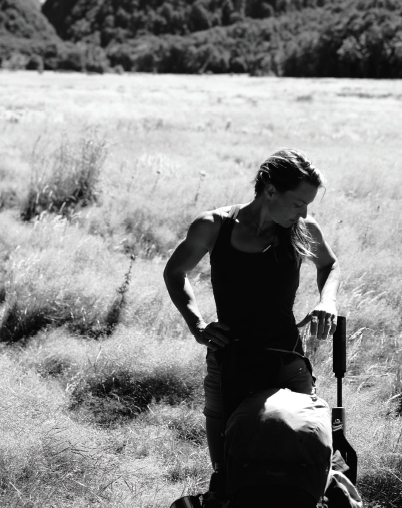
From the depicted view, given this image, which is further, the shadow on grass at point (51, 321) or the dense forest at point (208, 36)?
the dense forest at point (208, 36)

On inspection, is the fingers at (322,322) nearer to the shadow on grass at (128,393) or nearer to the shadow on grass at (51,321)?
the shadow on grass at (128,393)

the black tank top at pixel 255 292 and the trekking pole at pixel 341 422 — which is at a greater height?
A: the black tank top at pixel 255 292

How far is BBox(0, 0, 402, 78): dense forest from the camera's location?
265ft

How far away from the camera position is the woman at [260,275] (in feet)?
7.28

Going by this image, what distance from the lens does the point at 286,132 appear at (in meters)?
13.9

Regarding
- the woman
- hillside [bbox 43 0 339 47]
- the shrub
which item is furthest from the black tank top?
hillside [bbox 43 0 339 47]

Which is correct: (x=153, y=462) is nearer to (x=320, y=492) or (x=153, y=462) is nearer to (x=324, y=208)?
(x=320, y=492)

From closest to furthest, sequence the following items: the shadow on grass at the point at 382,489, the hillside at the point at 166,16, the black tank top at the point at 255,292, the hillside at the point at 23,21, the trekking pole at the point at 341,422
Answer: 1. the trekking pole at the point at 341,422
2. the black tank top at the point at 255,292
3. the shadow on grass at the point at 382,489
4. the hillside at the point at 23,21
5. the hillside at the point at 166,16

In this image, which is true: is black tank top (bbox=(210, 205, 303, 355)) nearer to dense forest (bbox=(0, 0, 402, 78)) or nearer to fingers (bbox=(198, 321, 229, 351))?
fingers (bbox=(198, 321, 229, 351))

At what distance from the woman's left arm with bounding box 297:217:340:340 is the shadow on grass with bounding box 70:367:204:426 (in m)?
1.36

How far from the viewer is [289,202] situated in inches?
88.2

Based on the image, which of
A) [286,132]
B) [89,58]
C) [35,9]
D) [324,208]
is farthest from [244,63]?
[324,208]

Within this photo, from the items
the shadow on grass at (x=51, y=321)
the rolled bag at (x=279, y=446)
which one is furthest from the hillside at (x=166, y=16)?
the rolled bag at (x=279, y=446)

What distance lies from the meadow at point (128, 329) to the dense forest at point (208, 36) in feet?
231
